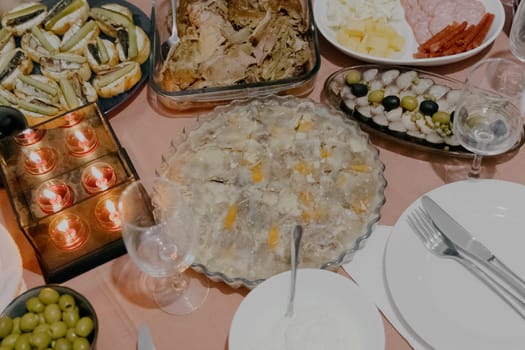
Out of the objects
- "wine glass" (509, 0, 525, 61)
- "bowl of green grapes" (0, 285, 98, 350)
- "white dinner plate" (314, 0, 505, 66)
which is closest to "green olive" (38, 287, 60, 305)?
"bowl of green grapes" (0, 285, 98, 350)

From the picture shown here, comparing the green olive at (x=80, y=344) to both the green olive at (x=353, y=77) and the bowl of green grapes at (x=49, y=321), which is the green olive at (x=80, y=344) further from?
the green olive at (x=353, y=77)

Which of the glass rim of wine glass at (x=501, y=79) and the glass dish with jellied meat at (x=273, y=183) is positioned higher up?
the glass rim of wine glass at (x=501, y=79)

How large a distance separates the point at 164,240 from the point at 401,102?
0.63 m

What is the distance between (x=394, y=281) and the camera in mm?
1121

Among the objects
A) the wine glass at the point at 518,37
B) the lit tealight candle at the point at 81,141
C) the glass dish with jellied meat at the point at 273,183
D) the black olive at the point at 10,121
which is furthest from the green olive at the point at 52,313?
the wine glass at the point at 518,37

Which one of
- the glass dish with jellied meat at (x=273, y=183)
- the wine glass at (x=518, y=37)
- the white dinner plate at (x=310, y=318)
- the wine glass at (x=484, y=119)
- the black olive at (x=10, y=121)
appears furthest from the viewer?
the wine glass at (x=518, y=37)

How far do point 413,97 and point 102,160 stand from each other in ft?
2.35

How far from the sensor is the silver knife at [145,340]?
42.4 inches

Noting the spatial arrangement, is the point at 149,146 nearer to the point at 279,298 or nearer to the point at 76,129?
the point at 76,129

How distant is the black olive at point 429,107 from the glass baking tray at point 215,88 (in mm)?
261

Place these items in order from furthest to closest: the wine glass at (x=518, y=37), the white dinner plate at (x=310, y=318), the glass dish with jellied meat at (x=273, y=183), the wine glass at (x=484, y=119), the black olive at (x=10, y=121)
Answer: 1. the wine glass at (x=518, y=37)
2. the black olive at (x=10, y=121)
3. the wine glass at (x=484, y=119)
4. the glass dish with jellied meat at (x=273, y=183)
5. the white dinner plate at (x=310, y=318)

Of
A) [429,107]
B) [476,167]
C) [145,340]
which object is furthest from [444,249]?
[145,340]

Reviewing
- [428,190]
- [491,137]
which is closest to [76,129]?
[428,190]

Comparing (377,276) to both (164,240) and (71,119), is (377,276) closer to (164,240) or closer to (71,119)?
(164,240)
